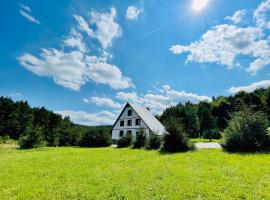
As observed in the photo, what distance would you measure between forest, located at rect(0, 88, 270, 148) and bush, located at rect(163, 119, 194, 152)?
56 centimetres

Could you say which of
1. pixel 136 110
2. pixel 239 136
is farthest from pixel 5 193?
pixel 136 110

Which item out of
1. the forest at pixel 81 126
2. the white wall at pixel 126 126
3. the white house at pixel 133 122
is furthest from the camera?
the white wall at pixel 126 126

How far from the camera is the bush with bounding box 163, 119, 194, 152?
54.9ft

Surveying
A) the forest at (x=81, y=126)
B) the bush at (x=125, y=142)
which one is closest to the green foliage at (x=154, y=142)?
the forest at (x=81, y=126)

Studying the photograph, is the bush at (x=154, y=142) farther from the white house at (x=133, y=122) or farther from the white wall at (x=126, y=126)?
the white wall at (x=126, y=126)

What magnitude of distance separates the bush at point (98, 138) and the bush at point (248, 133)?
22.4 metres

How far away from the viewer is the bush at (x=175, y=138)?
16.7 m

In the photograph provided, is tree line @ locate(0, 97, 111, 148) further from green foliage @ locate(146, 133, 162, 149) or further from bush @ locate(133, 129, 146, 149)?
green foliage @ locate(146, 133, 162, 149)

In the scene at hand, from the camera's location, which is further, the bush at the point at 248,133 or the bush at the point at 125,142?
the bush at the point at 125,142

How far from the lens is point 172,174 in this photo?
7.61 metres

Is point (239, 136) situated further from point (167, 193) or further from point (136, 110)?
point (136, 110)

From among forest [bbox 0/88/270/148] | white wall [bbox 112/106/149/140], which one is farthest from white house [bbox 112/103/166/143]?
forest [bbox 0/88/270/148]

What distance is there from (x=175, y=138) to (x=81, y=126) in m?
30.9

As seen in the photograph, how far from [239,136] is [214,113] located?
5165 cm
